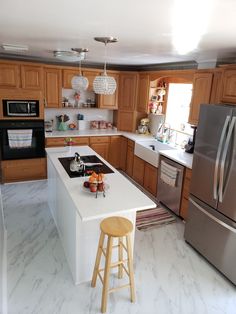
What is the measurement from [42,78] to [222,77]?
10.00ft

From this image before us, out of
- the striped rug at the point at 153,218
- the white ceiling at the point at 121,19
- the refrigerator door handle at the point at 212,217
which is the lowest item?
the striped rug at the point at 153,218

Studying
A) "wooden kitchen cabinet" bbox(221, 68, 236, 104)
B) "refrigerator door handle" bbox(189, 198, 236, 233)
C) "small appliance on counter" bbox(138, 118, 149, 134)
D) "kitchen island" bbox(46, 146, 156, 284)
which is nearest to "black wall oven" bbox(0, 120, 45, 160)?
"kitchen island" bbox(46, 146, 156, 284)

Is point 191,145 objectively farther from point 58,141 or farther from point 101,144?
point 58,141

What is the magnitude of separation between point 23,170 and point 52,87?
5.45ft

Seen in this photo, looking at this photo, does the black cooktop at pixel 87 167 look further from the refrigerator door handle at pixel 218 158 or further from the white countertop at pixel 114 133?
the refrigerator door handle at pixel 218 158

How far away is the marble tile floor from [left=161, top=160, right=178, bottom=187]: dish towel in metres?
0.69

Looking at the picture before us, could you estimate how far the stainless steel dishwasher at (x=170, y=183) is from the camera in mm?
3646

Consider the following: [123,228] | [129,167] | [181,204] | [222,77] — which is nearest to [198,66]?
[222,77]

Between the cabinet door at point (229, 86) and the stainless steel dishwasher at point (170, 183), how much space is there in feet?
3.61

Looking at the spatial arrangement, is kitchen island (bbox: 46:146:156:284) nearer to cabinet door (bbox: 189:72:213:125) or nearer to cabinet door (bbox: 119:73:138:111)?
cabinet door (bbox: 189:72:213:125)

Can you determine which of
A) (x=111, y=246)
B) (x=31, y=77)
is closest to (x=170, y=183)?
(x=111, y=246)

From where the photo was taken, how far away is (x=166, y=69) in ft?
15.4

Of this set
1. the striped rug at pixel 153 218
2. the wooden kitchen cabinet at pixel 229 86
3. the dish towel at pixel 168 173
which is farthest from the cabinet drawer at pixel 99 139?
the wooden kitchen cabinet at pixel 229 86

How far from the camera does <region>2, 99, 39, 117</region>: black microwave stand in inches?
171
